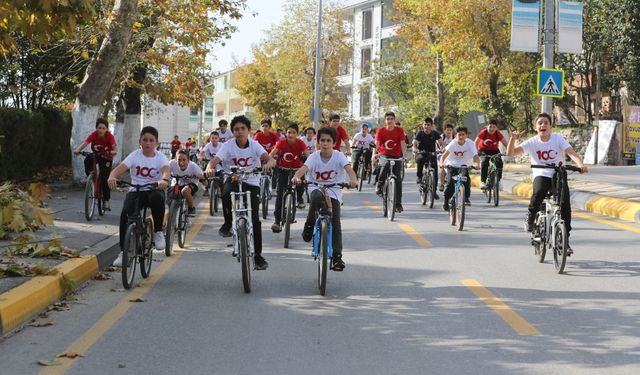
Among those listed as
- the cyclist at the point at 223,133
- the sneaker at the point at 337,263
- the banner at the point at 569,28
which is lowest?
the sneaker at the point at 337,263

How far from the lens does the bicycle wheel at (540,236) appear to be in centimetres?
1153

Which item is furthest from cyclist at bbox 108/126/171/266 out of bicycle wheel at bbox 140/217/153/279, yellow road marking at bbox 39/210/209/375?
yellow road marking at bbox 39/210/209/375

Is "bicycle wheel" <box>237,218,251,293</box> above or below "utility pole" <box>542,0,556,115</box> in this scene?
below

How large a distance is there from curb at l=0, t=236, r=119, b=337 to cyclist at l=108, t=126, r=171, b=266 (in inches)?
27.6

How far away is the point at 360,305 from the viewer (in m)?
8.76

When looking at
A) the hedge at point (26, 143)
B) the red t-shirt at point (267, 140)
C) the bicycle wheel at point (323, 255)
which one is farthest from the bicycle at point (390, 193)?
the hedge at point (26, 143)

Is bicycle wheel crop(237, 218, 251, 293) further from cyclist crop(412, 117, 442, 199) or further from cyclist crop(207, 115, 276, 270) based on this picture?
cyclist crop(412, 117, 442, 199)

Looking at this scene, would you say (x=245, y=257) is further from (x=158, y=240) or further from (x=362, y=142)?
(x=362, y=142)

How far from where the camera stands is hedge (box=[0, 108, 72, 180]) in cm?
2233

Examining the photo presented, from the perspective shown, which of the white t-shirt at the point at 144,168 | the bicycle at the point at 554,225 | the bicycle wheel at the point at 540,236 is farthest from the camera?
the bicycle wheel at the point at 540,236

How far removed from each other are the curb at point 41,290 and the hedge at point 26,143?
38.3 feet

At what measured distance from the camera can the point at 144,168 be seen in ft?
34.1

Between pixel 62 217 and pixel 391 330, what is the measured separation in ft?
32.7

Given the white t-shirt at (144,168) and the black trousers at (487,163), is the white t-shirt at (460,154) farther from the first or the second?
the white t-shirt at (144,168)
